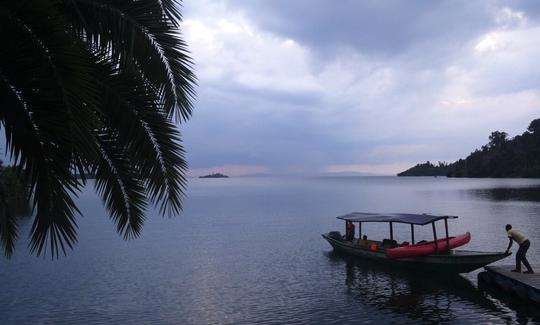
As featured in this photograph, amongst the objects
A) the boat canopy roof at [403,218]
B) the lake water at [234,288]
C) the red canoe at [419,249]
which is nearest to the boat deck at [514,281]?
the lake water at [234,288]

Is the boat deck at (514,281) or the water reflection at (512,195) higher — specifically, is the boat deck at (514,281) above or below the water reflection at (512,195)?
below

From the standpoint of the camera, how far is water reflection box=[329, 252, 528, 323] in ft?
63.8

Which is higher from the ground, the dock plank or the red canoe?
the red canoe

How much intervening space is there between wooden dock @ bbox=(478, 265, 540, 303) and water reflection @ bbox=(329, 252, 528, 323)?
807 mm

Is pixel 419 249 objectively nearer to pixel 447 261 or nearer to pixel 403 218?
pixel 447 261

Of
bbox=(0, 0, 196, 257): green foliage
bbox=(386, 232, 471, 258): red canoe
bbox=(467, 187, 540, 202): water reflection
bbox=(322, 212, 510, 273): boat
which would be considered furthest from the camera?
bbox=(467, 187, 540, 202): water reflection

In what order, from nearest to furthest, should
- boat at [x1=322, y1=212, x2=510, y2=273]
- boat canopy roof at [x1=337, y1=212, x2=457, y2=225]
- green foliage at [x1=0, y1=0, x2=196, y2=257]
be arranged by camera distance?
green foliage at [x1=0, y1=0, x2=196, y2=257] < boat at [x1=322, y1=212, x2=510, y2=273] < boat canopy roof at [x1=337, y1=212, x2=457, y2=225]

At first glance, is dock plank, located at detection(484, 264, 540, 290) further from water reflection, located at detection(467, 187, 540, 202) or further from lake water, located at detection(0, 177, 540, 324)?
water reflection, located at detection(467, 187, 540, 202)

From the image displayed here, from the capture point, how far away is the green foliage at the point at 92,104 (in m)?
5.39

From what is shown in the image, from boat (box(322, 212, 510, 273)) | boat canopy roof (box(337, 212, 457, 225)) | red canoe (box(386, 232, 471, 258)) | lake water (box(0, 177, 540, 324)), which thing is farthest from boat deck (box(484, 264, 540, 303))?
boat canopy roof (box(337, 212, 457, 225))

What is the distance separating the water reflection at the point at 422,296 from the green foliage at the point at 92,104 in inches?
573

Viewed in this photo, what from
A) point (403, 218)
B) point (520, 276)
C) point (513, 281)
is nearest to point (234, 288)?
point (403, 218)

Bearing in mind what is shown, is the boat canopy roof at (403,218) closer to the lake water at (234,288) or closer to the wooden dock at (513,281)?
the lake water at (234,288)

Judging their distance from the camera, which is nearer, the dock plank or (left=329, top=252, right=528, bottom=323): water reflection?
(left=329, top=252, right=528, bottom=323): water reflection
